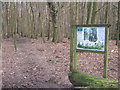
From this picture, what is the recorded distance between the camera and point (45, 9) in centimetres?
2600

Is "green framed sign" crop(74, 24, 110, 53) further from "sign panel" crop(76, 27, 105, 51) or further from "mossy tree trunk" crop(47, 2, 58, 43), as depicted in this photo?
"mossy tree trunk" crop(47, 2, 58, 43)

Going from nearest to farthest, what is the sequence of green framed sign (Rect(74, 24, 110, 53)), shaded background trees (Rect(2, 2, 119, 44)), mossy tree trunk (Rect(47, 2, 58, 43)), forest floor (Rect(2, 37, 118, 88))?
1. green framed sign (Rect(74, 24, 110, 53))
2. forest floor (Rect(2, 37, 118, 88))
3. mossy tree trunk (Rect(47, 2, 58, 43))
4. shaded background trees (Rect(2, 2, 119, 44))

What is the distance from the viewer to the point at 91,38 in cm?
548

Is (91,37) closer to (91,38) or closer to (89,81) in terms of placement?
(91,38)

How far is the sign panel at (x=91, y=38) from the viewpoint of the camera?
534 cm

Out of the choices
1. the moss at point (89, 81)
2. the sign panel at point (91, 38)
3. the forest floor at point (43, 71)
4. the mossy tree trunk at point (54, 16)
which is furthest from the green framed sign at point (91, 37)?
the mossy tree trunk at point (54, 16)

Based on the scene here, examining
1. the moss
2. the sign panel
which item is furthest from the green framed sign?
the moss

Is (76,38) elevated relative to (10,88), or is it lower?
elevated

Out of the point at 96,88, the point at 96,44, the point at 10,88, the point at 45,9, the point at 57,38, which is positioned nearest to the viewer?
the point at 96,88

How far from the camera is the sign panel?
17.5 ft

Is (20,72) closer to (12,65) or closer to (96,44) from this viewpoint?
(12,65)

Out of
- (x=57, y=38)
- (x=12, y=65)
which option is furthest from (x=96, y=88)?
(x=57, y=38)

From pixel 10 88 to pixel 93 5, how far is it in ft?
30.5

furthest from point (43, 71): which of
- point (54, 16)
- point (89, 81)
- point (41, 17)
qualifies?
point (41, 17)
